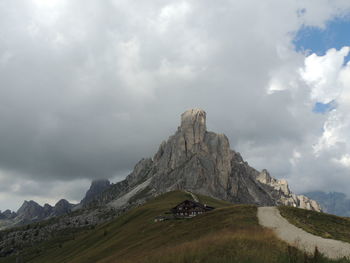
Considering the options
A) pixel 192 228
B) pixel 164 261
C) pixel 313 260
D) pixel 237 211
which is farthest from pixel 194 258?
pixel 237 211

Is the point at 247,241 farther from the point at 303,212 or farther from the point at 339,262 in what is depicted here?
the point at 303,212

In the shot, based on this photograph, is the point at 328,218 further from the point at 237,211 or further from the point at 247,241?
the point at 247,241

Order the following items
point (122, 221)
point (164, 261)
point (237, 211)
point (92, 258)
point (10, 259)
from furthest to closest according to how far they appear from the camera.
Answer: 1. point (10, 259)
2. point (122, 221)
3. point (92, 258)
4. point (237, 211)
5. point (164, 261)

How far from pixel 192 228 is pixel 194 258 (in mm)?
40638

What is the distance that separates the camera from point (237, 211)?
6038 cm

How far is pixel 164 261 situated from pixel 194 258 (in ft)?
4.44

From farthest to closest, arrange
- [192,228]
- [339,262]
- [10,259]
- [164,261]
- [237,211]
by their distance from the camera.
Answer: [10,259] → [237,211] → [192,228] → [164,261] → [339,262]

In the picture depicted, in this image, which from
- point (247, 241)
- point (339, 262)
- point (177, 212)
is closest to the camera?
point (339, 262)

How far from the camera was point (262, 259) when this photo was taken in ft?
37.8

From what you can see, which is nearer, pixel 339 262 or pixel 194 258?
pixel 339 262

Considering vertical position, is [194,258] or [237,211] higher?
[237,211]

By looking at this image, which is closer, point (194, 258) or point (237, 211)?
point (194, 258)

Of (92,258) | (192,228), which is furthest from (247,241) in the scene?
(92,258)

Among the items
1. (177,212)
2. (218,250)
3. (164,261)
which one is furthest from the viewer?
(177,212)
